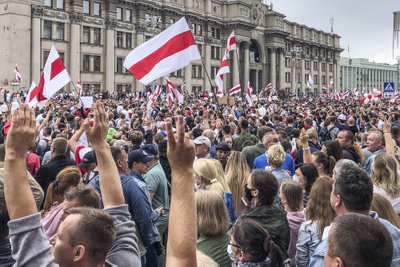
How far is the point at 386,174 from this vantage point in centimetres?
587

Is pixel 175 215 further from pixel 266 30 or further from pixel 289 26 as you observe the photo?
pixel 289 26

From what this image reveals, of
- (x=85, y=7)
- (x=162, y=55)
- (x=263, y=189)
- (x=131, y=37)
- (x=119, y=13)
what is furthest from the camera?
(x=131, y=37)

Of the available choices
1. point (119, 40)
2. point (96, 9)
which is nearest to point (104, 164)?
point (96, 9)

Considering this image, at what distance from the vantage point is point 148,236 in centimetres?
554

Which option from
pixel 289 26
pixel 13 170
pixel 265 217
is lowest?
pixel 265 217

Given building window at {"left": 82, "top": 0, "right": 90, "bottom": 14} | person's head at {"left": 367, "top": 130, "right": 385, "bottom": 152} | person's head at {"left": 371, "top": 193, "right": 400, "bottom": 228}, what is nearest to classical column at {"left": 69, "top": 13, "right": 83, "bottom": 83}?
building window at {"left": 82, "top": 0, "right": 90, "bottom": 14}

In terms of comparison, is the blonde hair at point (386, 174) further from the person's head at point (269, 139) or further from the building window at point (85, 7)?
the building window at point (85, 7)

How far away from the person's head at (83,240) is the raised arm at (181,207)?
46 centimetres

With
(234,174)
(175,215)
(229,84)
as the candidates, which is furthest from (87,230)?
(229,84)

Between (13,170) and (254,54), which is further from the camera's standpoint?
(254,54)

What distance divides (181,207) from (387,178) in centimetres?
413

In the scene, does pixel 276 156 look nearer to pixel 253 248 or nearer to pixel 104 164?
pixel 253 248

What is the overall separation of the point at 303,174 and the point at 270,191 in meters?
1.36

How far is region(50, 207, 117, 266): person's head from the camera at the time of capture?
2625 mm
